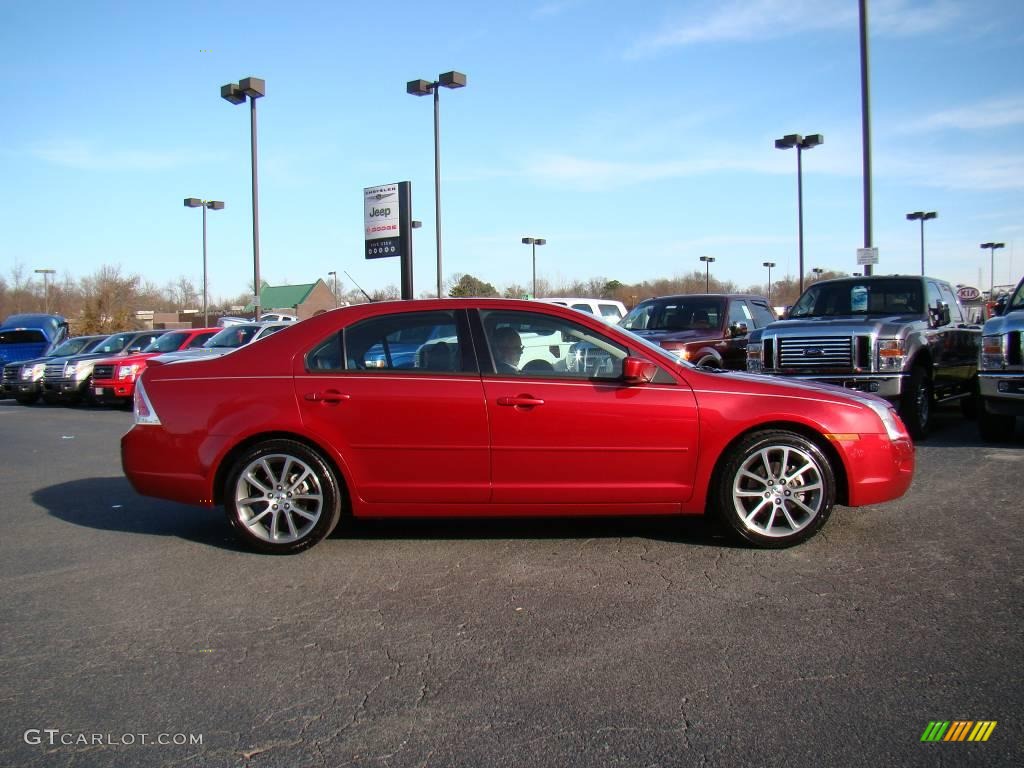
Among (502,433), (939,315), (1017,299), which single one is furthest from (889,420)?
(939,315)

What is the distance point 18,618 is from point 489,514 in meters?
2.63

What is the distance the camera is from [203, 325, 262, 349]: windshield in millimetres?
17344

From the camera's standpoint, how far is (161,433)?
219 inches

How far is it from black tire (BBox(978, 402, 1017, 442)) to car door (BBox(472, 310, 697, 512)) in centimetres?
588

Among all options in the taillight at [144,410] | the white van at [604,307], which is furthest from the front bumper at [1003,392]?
the white van at [604,307]

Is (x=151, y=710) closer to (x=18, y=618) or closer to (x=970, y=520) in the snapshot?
(x=18, y=618)

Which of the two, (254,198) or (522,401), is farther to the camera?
(254,198)

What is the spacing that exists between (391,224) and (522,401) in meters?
20.3

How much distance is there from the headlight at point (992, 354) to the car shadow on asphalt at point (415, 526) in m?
4.86

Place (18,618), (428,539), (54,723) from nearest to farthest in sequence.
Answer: (54,723) < (18,618) < (428,539)

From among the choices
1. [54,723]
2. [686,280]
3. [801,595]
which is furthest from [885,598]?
[686,280]

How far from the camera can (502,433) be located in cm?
531

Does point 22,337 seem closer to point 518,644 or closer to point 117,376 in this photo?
point 117,376

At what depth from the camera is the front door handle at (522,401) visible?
17.4 ft
